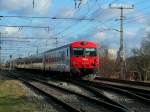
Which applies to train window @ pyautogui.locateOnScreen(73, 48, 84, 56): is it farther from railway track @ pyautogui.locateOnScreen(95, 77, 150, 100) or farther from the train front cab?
railway track @ pyautogui.locateOnScreen(95, 77, 150, 100)

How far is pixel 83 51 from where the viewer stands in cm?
3909

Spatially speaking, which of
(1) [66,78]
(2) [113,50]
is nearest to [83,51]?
(1) [66,78]

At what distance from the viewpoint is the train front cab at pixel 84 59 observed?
37969 mm

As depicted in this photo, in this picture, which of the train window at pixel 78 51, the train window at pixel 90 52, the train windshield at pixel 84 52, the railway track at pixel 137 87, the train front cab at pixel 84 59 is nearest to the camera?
the railway track at pixel 137 87

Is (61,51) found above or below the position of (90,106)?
above

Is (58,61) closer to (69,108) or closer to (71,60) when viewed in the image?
(71,60)

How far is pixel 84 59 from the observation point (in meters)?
38.7

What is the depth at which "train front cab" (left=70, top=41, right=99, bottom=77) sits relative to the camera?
38.0 m

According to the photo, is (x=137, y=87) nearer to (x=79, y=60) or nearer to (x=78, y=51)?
(x=79, y=60)

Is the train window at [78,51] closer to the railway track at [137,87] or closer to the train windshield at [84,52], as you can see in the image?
the train windshield at [84,52]

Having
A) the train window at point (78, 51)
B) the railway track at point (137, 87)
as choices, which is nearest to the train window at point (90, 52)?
the train window at point (78, 51)

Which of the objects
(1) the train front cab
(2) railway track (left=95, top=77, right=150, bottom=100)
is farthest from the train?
(2) railway track (left=95, top=77, right=150, bottom=100)

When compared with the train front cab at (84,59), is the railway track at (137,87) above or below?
below

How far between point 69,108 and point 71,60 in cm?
2160
